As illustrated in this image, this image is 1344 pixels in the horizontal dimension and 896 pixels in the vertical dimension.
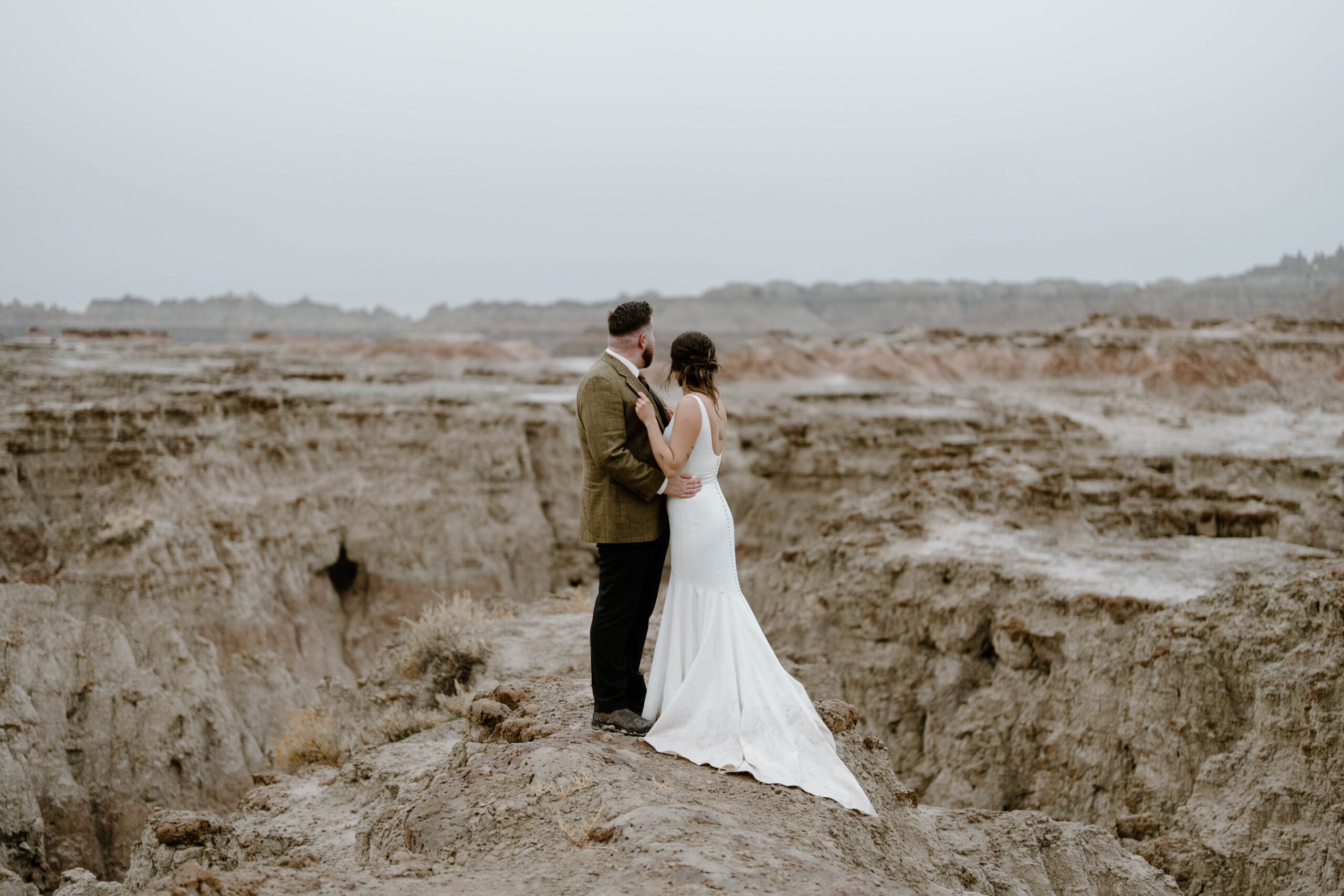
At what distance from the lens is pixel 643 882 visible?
276 cm

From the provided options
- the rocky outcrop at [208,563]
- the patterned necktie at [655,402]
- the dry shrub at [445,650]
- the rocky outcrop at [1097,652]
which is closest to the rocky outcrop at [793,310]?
the rocky outcrop at [208,563]

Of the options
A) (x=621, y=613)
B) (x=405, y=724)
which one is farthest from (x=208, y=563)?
(x=621, y=613)

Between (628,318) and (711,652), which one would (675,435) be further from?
(711,652)

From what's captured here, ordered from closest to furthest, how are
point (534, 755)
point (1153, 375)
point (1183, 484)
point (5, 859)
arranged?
point (534, 755) < point (5, 859) < point (1183, 484) < point (1153, 375)

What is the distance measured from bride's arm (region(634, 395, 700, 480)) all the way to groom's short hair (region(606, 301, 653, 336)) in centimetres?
39

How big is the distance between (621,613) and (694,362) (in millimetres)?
1358

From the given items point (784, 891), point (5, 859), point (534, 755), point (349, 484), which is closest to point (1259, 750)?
point (784, 891)

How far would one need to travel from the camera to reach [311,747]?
21.1 feet

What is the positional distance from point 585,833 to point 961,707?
596 centimetres

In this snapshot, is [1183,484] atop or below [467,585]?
atop

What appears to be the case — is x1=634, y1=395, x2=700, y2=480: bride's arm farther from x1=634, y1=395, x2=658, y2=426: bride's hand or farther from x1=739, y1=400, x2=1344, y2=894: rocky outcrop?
x1=739, y1=400, x2=1344, y2=894: rocky outcrop

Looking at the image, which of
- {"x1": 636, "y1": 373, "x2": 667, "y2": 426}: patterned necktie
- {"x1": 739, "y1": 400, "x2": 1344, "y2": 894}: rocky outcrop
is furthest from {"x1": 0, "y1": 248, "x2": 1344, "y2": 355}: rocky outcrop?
{"x1": 636, "y1": 373, "x2": 667, "y2": 426}: patterned necktie

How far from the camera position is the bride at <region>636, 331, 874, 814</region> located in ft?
13.1

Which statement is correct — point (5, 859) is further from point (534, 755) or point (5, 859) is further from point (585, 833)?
point (585, 833)
